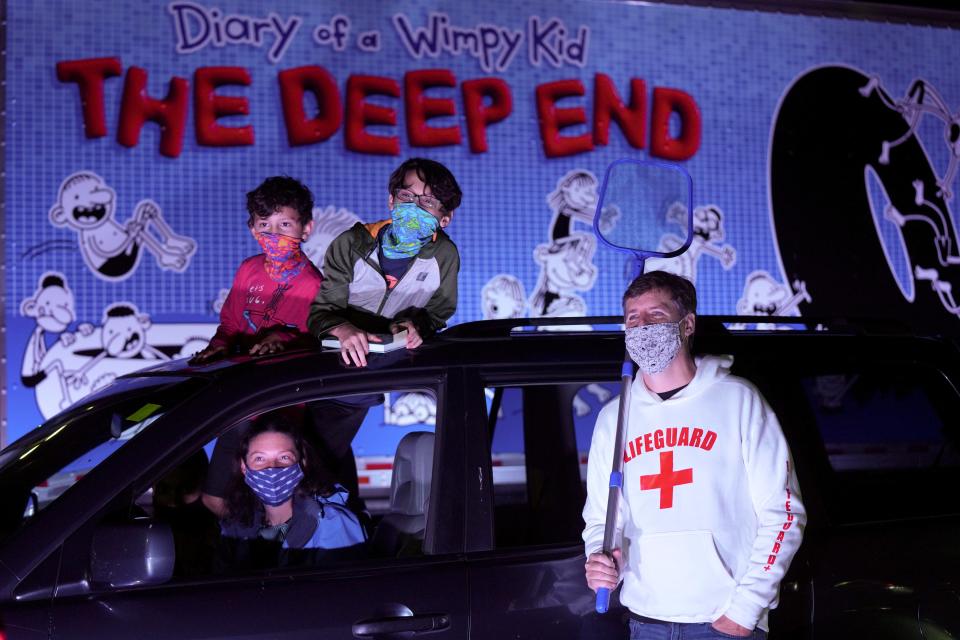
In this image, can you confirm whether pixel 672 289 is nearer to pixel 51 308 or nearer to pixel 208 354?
pixel 208 354

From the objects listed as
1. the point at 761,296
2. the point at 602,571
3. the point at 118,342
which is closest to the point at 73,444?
the point at 602,571

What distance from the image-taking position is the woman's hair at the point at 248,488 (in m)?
3.08

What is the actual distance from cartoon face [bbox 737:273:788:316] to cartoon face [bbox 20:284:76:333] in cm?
372

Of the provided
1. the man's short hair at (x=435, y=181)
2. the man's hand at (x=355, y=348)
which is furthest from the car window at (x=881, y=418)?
the man's hand at (x=355, y=348)

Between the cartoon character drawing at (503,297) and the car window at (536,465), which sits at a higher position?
the cartoon character drawing at (503,297)

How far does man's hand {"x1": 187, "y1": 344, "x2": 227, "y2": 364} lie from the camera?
11.1 ft

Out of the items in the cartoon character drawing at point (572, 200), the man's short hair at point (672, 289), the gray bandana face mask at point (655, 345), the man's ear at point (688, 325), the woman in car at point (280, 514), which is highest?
the cartoon character drawing at point (572, 200)

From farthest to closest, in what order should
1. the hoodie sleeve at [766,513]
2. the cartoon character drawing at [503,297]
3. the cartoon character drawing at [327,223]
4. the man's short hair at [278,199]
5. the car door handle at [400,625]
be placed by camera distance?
the cartoon character drawing at [503,297], the cartoon character drawing at [327,223], the man's short hair at [278,199], the car door handle at [400,625], the hoodie sleeve at [766,513]

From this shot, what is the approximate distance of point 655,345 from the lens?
2.63 meters

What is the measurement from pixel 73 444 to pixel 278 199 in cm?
125

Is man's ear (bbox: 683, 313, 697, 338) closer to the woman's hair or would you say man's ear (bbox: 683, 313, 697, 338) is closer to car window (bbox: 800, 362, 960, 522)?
car window (bbox: 800, 362, 960, 522)

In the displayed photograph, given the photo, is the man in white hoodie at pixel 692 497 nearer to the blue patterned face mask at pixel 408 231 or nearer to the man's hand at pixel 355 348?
the man's hand at pixel 355 348

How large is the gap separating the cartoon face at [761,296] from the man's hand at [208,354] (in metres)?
3.36

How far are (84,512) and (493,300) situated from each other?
11.1 feet
